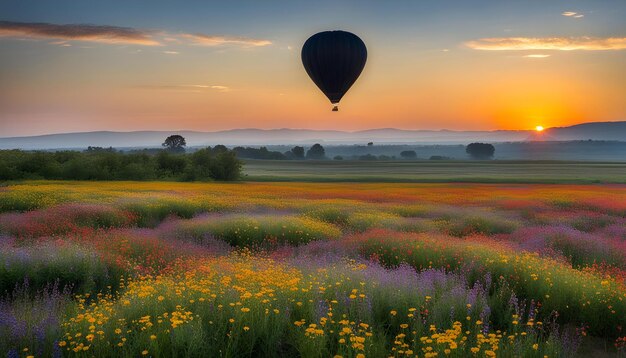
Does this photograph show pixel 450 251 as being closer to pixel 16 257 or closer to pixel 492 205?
pixel 16 257

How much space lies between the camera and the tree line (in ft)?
148

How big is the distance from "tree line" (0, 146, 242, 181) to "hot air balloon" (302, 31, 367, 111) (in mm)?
27450

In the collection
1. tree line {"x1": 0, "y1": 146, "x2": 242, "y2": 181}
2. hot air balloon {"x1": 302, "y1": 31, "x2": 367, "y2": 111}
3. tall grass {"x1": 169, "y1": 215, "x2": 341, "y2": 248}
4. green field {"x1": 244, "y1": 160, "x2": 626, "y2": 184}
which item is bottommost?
green field {"x1": 244, "y1": 160, "x2": 626, "y2": 184}

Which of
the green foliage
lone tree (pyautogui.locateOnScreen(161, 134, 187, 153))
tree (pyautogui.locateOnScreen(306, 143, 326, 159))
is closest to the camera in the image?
the green foliage

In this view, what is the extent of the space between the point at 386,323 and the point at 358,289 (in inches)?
29.6

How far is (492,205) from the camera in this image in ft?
85.3

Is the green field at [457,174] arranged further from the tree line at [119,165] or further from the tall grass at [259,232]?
the tall grass at [259,232]

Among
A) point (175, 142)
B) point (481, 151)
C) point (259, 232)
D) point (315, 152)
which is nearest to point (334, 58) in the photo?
point (259, 232)

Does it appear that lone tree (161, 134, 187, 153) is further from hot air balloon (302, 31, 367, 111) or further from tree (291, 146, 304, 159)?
hot air balloon (302, 31, 367, 111)

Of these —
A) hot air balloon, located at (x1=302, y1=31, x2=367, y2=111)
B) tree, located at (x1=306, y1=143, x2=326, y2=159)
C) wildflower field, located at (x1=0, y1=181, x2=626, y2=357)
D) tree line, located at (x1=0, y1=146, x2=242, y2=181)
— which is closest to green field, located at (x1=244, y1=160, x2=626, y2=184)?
tree line, located at (x1=0, y1=146, x2=242, y2=181)

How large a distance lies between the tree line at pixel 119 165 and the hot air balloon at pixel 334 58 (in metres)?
27.5

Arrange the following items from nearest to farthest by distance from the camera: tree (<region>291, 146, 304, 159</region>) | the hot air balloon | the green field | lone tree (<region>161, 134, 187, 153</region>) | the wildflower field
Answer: the wildflower field → the hot air balloon → the green field → lone tree (<region>161, 134, 187, 153</region>) → tree (<region>291, 146, 304, 159</region>)

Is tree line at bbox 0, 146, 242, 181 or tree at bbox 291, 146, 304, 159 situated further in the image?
tree at bbox 291, 146, 304, 159

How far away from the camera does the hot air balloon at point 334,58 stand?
25672 mm
